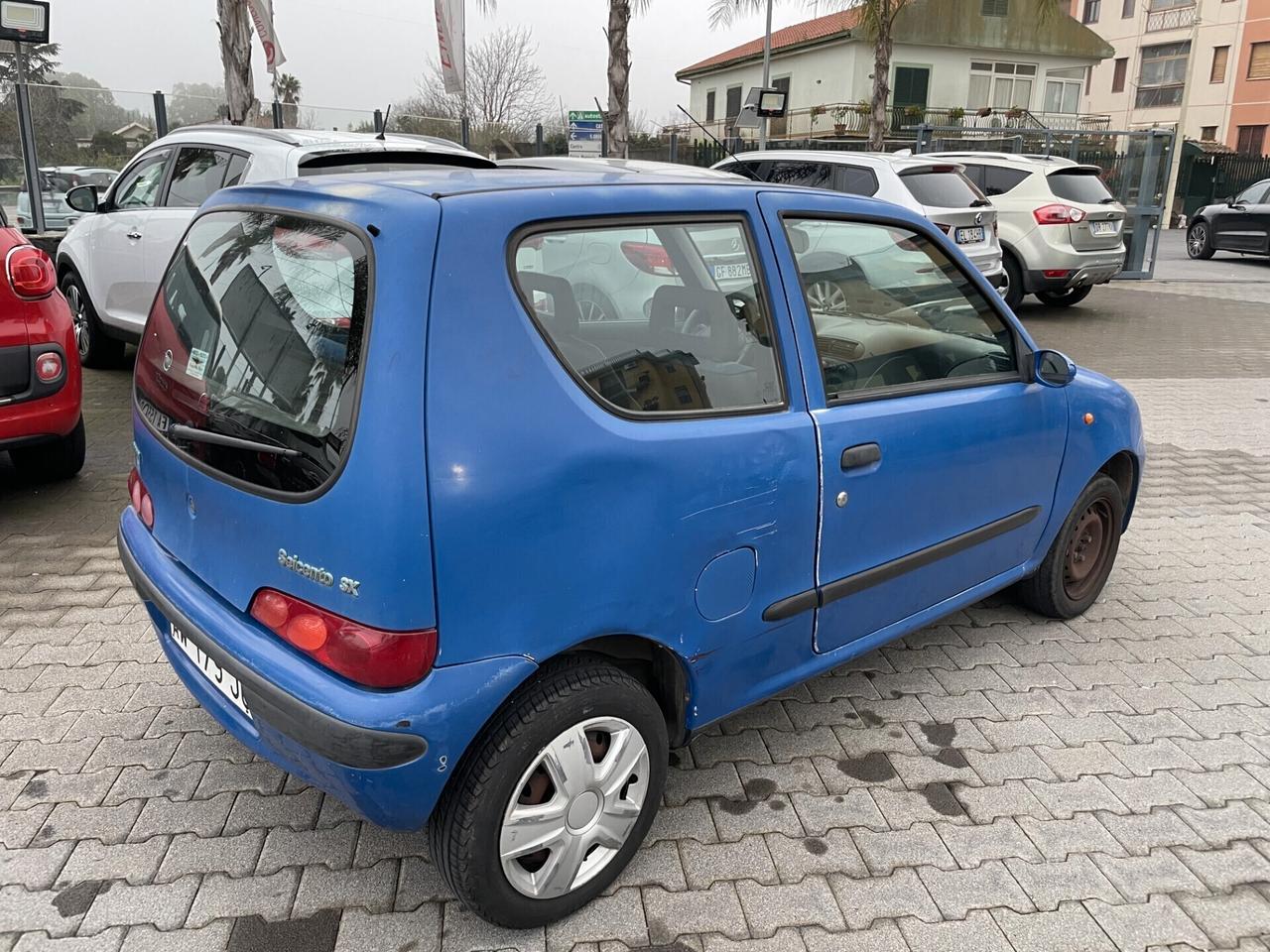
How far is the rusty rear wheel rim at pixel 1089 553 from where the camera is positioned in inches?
157

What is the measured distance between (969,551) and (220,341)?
7.80 feet

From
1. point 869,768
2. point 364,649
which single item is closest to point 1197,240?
point 869,768

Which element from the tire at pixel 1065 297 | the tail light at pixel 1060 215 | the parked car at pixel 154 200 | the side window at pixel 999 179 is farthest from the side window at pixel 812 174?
the parked car at pixel 154 200

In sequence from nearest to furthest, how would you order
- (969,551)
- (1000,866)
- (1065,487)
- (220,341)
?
(220,341)
(1000,866)
(969,551)
(1065,487)

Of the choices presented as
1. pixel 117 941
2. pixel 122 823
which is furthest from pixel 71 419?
pixel 117 941

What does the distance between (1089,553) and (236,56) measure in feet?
35.2

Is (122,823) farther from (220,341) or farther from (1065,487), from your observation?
(1065,487)

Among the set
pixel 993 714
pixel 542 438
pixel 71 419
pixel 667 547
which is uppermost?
pixel 542 438

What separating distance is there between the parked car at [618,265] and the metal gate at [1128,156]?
1279cm

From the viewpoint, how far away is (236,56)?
11.1 m

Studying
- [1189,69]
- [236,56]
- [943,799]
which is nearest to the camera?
[943,799]

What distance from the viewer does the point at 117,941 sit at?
2.24 metres

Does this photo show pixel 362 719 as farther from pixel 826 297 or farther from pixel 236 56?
pixel 236 56

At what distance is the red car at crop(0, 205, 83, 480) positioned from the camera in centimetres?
455
